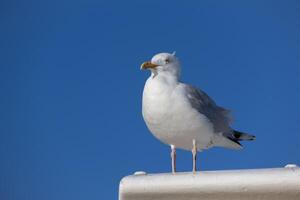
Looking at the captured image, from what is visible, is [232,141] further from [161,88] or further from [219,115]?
[161,88]

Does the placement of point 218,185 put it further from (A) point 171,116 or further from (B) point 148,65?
(B) point 148,65

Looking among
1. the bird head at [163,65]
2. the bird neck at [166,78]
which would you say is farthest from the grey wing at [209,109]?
the bird head at [163,65]

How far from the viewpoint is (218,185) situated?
1.80 m

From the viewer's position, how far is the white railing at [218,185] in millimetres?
1696

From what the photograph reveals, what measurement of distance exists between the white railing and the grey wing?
145cm

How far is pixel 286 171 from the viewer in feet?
5.66

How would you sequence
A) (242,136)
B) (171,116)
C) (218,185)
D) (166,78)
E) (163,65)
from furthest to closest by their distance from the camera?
(242,136)
(163,65)
(166,78)
(171,116)
(218,185)

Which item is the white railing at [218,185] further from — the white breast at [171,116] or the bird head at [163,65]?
the bird head at [163,65]

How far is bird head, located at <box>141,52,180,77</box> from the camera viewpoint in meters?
3.59

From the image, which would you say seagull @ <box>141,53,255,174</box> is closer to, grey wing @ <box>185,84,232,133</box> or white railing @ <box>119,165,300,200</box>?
grey wing @ <box>185,84,232,133</box>

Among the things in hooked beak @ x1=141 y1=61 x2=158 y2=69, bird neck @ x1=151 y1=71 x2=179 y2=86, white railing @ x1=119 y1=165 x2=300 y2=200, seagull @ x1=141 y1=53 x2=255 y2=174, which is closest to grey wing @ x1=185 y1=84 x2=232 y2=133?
seagull @ x1=141 y1=53 x2=255 y2=174

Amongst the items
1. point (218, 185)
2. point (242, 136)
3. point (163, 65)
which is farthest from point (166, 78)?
point (218, 185)

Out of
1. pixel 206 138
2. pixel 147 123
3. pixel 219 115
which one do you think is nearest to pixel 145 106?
pixel 147 123

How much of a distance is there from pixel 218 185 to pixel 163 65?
6.35ft
